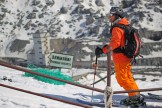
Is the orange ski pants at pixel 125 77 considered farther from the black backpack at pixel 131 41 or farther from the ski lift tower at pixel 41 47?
the ski lift tower at pixel 41 47

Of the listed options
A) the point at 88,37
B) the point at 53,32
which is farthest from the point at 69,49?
the point at 53,32

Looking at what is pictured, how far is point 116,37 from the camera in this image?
5.75m

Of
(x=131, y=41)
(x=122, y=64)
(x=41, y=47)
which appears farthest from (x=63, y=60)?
(x=41, y=47)

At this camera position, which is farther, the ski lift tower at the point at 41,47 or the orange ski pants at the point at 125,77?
the ski lift tower at the point at 41,47

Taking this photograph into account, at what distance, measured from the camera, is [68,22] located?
336 ft

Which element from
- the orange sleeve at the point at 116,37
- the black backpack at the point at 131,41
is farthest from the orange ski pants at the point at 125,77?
the orange sleeve at the point at 116,37

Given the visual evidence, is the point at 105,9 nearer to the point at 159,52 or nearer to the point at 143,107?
the point at 159,52

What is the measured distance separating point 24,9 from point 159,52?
172 ft

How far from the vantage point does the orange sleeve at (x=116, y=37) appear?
18.8 ft

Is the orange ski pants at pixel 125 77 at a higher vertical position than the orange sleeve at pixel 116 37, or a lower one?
lower

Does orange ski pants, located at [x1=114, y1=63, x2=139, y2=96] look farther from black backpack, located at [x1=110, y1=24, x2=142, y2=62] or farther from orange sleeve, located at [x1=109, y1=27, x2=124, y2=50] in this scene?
orange sleeve, located at [x1=109, y1=27, x2=124, y2=50]

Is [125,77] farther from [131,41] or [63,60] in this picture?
[63,60]

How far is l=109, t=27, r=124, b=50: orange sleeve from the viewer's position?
225 inches

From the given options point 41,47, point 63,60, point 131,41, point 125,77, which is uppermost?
point 131,41
